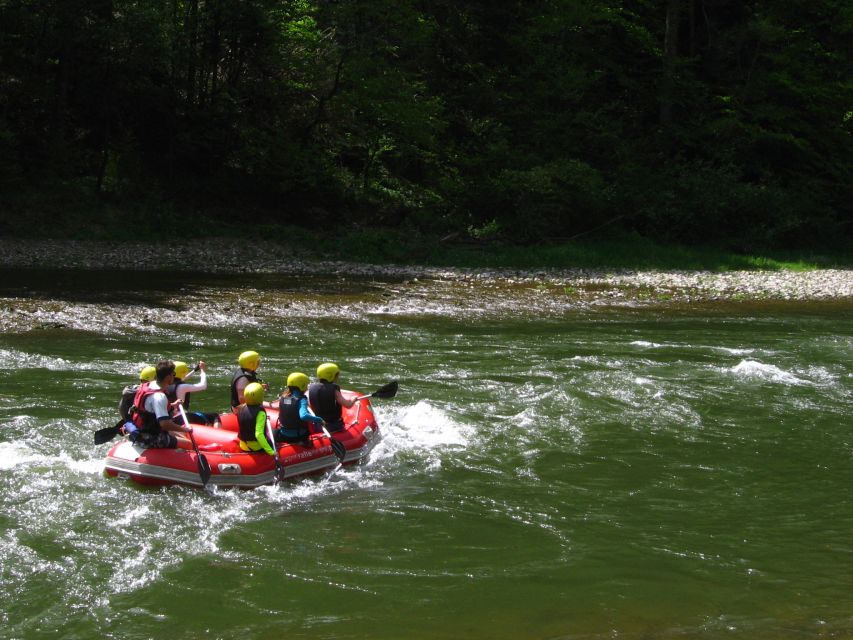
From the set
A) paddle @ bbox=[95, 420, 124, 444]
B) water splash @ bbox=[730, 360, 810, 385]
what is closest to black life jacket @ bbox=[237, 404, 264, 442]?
paddle @ bbox=[95, 420, 124, 444]

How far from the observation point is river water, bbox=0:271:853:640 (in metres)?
5.51

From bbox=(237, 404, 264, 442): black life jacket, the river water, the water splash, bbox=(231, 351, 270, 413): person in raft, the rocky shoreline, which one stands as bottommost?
the river water

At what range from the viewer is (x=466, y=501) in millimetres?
7473

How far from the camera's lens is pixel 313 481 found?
810 centimetres

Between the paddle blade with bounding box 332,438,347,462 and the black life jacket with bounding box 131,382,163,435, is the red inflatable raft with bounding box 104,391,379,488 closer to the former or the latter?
the paddle blade with bounding box 332,438,347,462

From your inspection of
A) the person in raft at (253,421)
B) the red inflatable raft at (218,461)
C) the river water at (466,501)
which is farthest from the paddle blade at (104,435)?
the person in raft at (253,421)

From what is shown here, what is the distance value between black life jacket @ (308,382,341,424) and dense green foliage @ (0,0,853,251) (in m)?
16.0

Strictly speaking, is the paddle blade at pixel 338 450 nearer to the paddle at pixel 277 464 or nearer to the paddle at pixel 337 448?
the paddle at pixel 337 448

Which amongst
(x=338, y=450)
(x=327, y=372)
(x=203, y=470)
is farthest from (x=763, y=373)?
(x=203, y=470)

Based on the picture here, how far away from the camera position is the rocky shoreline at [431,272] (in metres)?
19.6

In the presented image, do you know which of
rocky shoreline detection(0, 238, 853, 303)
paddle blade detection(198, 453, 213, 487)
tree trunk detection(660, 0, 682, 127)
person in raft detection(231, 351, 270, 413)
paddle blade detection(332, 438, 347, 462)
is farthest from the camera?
tree trunk detection(660, 0, 682, 127)

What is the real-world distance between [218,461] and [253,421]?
1.52 feet

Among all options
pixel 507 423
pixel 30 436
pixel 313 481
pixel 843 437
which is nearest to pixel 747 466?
pixel 843 437

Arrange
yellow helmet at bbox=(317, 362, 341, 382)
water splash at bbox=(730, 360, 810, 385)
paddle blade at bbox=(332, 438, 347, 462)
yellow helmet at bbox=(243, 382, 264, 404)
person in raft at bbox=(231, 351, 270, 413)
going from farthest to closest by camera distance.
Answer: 1. water splash at bbox=(730, 360, 810, 385)
2. yellow helmet at bbox=(317, 362, 341, 382)
3. person in raft at bbox=(231, 351, 270, 413)
4. paddle blade at bbox=(332, 438, 347, 462)
5. yellow helmet at bbox=(243, 382, 264, 404)
